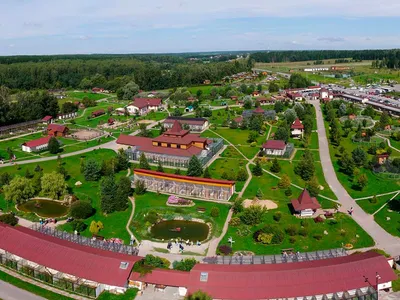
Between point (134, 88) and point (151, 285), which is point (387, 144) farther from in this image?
point (134, 88)

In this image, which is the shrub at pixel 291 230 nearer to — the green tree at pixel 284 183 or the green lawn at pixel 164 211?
the green lawn at pixel 164 211

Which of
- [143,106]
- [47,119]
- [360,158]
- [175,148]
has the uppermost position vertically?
[143,106]

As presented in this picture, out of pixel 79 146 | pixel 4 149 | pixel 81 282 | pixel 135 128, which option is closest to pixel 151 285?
pixel 81 282

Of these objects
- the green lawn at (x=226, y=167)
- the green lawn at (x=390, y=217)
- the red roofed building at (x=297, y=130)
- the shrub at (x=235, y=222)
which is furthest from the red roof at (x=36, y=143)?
the green lawn at (x=390, y=217)

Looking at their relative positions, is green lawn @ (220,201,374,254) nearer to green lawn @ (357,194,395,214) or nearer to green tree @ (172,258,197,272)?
green lawn @ (357,194,395,214)

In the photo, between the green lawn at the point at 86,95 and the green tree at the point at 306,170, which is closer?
the green tree at the point at 306,170

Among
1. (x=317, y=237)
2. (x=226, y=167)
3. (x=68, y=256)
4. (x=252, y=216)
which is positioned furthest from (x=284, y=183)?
(x=68, y=256)

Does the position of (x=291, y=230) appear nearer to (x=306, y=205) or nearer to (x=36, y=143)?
(x=306, y=205)
